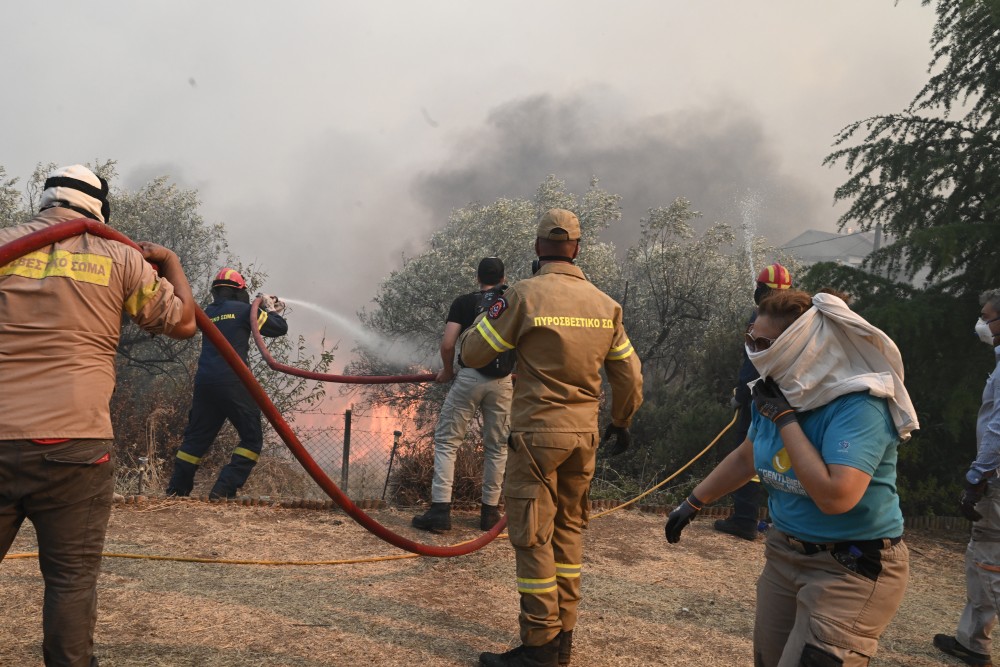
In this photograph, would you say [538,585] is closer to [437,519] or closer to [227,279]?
[437,519]

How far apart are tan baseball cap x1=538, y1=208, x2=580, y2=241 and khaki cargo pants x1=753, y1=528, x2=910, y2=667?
6.07 ft

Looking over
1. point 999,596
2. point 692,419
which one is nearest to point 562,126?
point 692,419

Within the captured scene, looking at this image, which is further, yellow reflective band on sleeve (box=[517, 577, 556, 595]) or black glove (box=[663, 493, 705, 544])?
yellow reflective band on sleeve (box=[517, 577, 556, 595])

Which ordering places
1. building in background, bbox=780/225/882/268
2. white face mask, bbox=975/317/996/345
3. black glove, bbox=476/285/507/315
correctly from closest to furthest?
white face mask, bbox=975/317/996/345, black glove, bbox=476/285/507/315, building in background, bbox=780/225/882/268

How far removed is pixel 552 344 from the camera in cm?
332

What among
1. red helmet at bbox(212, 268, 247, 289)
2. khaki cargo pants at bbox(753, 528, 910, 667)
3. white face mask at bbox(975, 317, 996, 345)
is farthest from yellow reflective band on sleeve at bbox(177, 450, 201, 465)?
white face mask at bbox(975, 317, 996, 345)

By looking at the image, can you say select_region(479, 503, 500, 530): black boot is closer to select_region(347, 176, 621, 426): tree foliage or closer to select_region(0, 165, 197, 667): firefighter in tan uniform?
select_region(0, 165, 197, 667): firefighter in tan uniform

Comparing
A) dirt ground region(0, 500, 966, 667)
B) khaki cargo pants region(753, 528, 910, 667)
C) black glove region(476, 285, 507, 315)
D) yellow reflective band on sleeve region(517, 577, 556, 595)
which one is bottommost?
dirt ground region(0, 500, 966, 667)

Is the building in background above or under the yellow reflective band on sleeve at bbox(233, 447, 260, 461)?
above

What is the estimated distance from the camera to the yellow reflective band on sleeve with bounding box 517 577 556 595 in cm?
320

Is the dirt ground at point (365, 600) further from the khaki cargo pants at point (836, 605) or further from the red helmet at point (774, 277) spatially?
the red helmet at point (774, 277)

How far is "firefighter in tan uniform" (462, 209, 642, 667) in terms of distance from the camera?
127 inches

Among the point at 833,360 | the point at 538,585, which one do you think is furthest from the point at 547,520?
the point at 833,360

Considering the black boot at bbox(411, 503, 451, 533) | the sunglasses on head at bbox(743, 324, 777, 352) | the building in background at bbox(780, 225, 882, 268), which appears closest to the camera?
the sunglasses on head at bbox(743, 324, 777, 352)
